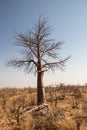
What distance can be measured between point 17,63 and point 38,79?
143 centimetres

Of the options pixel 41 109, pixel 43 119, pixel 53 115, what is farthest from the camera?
pixel 41 109

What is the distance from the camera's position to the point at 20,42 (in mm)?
12719

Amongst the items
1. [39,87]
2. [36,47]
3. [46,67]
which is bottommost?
[39,87]

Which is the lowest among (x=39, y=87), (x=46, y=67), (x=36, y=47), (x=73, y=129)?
(x=73, y=129)

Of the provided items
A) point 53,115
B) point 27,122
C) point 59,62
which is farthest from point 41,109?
point 59,62

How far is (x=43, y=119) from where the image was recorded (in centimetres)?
764

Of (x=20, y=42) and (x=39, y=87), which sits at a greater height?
(x=20, y=42)

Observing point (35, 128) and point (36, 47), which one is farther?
point (36, 47)

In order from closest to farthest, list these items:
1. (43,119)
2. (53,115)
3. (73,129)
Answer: (73,129), (43,119), (53,115)

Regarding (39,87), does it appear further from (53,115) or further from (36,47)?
(53,115)

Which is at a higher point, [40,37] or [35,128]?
[40,37]

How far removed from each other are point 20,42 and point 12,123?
18.8 ft

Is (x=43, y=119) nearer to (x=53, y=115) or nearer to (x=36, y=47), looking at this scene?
(x=53, y=115)

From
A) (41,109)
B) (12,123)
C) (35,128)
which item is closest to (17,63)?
(41,109)
